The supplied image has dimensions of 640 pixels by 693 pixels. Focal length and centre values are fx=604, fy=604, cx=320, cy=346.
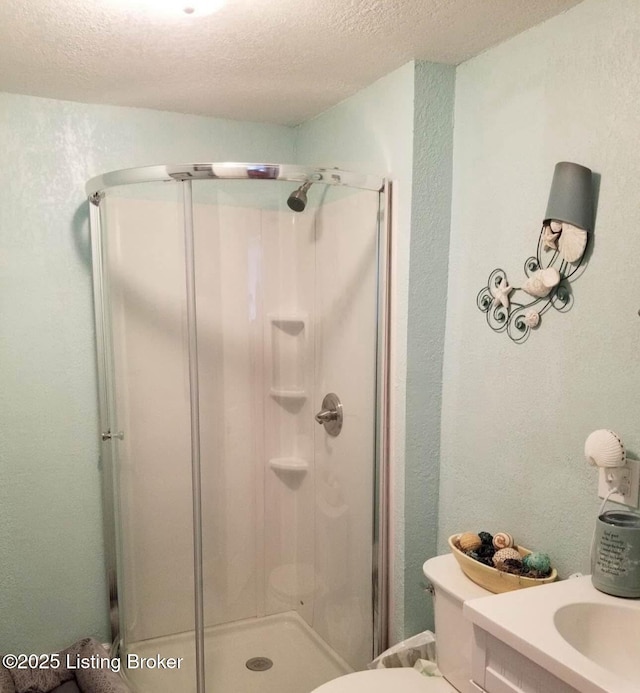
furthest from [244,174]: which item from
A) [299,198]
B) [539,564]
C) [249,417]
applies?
[539,564]

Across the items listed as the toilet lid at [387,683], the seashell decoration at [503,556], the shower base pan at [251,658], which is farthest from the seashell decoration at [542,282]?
the shower base pan at [251,658]

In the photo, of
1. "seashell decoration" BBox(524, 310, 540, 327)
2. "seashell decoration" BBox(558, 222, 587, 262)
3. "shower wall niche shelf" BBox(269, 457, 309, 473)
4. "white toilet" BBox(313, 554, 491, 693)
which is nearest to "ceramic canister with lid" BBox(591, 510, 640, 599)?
"white toilet" BBox(313, 554, 491, 693)

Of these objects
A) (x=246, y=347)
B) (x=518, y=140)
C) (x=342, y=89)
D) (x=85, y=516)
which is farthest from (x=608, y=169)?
(x=85, y=516)

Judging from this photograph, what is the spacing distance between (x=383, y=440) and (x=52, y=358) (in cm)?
127

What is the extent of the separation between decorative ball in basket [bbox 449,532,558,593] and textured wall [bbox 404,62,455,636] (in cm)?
31

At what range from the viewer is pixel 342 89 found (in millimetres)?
2141

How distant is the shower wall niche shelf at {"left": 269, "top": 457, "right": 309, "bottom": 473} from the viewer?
7.18 feet

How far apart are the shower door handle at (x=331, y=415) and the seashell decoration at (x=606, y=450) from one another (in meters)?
0.90

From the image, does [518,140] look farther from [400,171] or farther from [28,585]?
[28,585]

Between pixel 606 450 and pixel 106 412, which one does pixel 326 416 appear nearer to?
pixel 106 412

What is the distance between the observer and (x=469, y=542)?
5.61ft

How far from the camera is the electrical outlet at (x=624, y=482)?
1.39m

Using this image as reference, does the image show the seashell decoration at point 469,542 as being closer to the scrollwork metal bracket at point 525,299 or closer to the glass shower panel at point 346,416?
the glass shower panel at point 346,416

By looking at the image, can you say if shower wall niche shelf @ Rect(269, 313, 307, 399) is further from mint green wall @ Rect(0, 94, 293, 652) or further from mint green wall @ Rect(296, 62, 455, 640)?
mint green wall @ Rect(0, 94, 293, 652)
